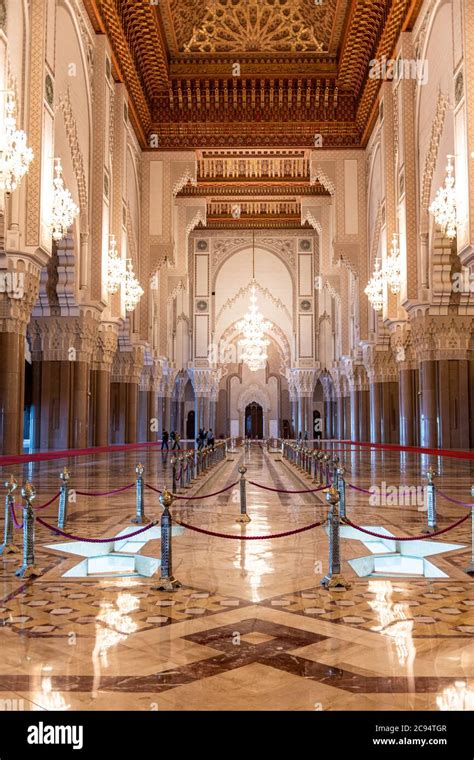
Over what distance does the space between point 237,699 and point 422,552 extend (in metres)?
2.67

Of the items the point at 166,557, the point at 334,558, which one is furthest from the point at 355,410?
the point at 166,557

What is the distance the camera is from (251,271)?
25203 mm

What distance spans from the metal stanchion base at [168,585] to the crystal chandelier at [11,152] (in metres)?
5.65

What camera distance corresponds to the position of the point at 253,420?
31453mm

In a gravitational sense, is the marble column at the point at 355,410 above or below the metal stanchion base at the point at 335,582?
above

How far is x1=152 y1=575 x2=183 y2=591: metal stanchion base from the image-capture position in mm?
3091

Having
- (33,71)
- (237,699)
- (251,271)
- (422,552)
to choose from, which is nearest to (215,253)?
(251,271)

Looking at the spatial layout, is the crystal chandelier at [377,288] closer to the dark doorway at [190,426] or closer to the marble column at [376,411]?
the marble column at [376,411]

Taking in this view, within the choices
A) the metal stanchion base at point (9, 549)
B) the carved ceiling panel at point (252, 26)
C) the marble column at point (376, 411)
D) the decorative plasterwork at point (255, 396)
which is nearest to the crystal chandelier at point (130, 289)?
the carved ceiling panel at point (252, 26)

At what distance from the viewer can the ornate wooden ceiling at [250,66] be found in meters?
13.3

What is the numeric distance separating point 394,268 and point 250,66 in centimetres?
613

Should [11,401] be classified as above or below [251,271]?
below

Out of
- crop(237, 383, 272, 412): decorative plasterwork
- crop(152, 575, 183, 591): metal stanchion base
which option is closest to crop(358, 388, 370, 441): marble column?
crop(237, 383, 272, 412): decorative plasterwork
